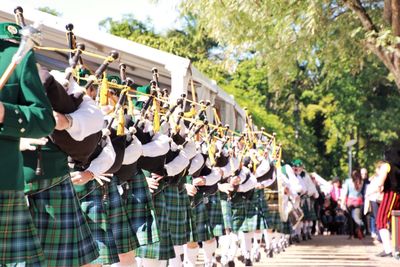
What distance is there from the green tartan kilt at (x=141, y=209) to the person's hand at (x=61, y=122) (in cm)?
203

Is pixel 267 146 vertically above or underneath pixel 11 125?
above

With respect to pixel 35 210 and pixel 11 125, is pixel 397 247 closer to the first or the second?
pixel 35 210

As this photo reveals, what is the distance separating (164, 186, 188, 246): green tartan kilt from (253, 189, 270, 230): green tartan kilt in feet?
14.6

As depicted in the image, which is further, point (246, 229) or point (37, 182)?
point (246, 229)

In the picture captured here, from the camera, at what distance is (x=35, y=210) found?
4637mm

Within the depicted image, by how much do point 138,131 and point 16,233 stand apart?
9.05 ft

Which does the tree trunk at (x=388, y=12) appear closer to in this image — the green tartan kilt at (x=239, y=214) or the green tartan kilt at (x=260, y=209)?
the green tartan kilt at (x=260, y=209)

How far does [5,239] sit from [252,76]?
95.6 ft

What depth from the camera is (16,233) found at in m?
4.08

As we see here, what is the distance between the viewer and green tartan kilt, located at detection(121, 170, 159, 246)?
660 centimetres

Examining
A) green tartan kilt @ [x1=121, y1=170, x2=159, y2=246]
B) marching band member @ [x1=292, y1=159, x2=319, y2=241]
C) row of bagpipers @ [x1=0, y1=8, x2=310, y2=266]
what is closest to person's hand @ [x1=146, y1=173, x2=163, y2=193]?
row of bagpipers @ [x1=0, y1=8, x2=310, y2=266]

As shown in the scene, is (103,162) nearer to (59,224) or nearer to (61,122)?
(59,224)

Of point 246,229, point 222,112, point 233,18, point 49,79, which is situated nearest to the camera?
point 49,79

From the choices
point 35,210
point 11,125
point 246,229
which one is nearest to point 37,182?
point 35,210
